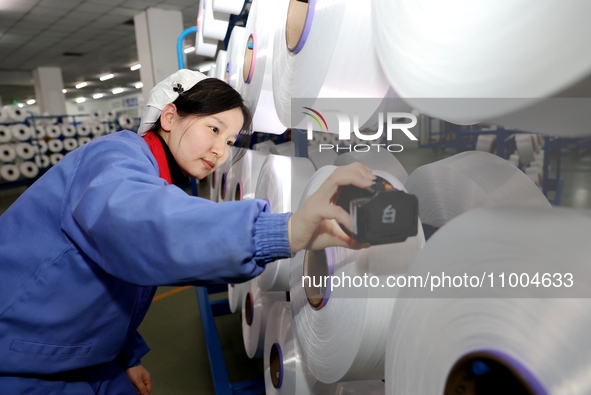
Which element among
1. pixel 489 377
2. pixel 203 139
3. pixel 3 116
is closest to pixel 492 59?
pixel 489 377

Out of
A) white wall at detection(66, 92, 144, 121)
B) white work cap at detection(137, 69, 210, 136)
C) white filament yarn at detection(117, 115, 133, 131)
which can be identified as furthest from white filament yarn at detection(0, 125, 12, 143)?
white wall at detection(66, 92, 144, 121)

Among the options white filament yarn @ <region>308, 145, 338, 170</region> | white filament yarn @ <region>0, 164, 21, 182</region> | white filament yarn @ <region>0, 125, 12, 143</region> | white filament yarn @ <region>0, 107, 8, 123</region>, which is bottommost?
white filament yarn @ <region>0, 164, 21, 182</region>

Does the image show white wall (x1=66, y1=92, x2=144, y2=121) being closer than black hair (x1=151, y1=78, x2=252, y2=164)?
No

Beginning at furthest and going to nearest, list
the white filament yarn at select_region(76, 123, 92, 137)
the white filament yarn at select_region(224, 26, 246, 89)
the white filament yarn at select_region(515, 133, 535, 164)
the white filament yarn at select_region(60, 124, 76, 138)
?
the white filament yarn at select_region(76, 123, 92, 137) → the white filament yarn at select_region(60, 124, 76, 138) → the white filament yarn at select_region(515, 133, 535, 164) → the white filament yarn at select_region(224, 26, 246, 89)

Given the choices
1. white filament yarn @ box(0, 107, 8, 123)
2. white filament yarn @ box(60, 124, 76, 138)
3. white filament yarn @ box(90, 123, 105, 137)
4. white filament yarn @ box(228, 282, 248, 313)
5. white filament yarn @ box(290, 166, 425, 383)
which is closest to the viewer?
white filament yarn @ box(290, 166, 425, 383)

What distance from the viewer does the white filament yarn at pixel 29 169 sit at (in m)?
7.33

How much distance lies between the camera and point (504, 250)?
32 cm

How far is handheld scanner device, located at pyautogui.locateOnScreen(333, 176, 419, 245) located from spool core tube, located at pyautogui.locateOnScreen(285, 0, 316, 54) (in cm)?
41

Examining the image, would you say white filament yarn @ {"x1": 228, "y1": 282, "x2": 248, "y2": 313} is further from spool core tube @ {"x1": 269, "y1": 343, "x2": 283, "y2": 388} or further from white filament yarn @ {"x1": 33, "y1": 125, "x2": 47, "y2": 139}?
white filament yarn @ {"x1": 33, "y1": 125, "x2": 47, "y2": 139}

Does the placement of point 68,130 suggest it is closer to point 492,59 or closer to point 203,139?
point 203,139

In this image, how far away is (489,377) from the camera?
1.20ft

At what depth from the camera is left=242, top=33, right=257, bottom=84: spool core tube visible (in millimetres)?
1236

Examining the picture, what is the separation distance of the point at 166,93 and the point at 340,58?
476mm

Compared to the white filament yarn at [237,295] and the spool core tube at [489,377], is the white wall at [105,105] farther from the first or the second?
the spool core tube at [489,377]
